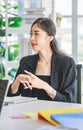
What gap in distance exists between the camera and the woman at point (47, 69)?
6.63ft

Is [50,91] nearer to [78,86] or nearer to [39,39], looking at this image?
[78,86]

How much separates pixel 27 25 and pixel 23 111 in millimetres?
1974

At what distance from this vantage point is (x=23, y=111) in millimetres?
1496

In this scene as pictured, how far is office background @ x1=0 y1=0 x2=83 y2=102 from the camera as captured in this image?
131 inches

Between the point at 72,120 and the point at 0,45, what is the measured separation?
2330mm

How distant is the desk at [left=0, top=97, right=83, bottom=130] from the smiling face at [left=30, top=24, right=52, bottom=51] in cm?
61

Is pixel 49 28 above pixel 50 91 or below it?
above

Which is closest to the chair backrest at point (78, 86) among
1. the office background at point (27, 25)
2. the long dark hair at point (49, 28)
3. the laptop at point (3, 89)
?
the long dark hair at point (49, 28)

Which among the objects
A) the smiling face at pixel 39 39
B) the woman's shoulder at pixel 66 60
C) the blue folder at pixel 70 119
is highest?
the smiling face at pixel 39 39

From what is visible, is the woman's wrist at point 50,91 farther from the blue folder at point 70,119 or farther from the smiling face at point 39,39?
the blue folder at point 70,119

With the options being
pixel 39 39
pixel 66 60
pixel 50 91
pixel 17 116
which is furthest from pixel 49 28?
pixel 17 116

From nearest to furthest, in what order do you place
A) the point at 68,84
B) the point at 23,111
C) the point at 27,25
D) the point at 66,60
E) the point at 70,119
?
the point at 70,119, the point at 23,111, the point at 68,84, the point at 66,60, the point at 27,25

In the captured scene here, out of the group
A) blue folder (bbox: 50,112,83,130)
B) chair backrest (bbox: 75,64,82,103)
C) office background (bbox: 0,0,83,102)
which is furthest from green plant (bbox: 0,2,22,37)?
blue folder (bbox: 50,112,83,130)

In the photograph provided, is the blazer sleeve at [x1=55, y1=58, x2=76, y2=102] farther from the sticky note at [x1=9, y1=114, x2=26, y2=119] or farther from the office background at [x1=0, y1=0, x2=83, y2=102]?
the office background at [x1=0, y1=0, x2=83, y2=102]
